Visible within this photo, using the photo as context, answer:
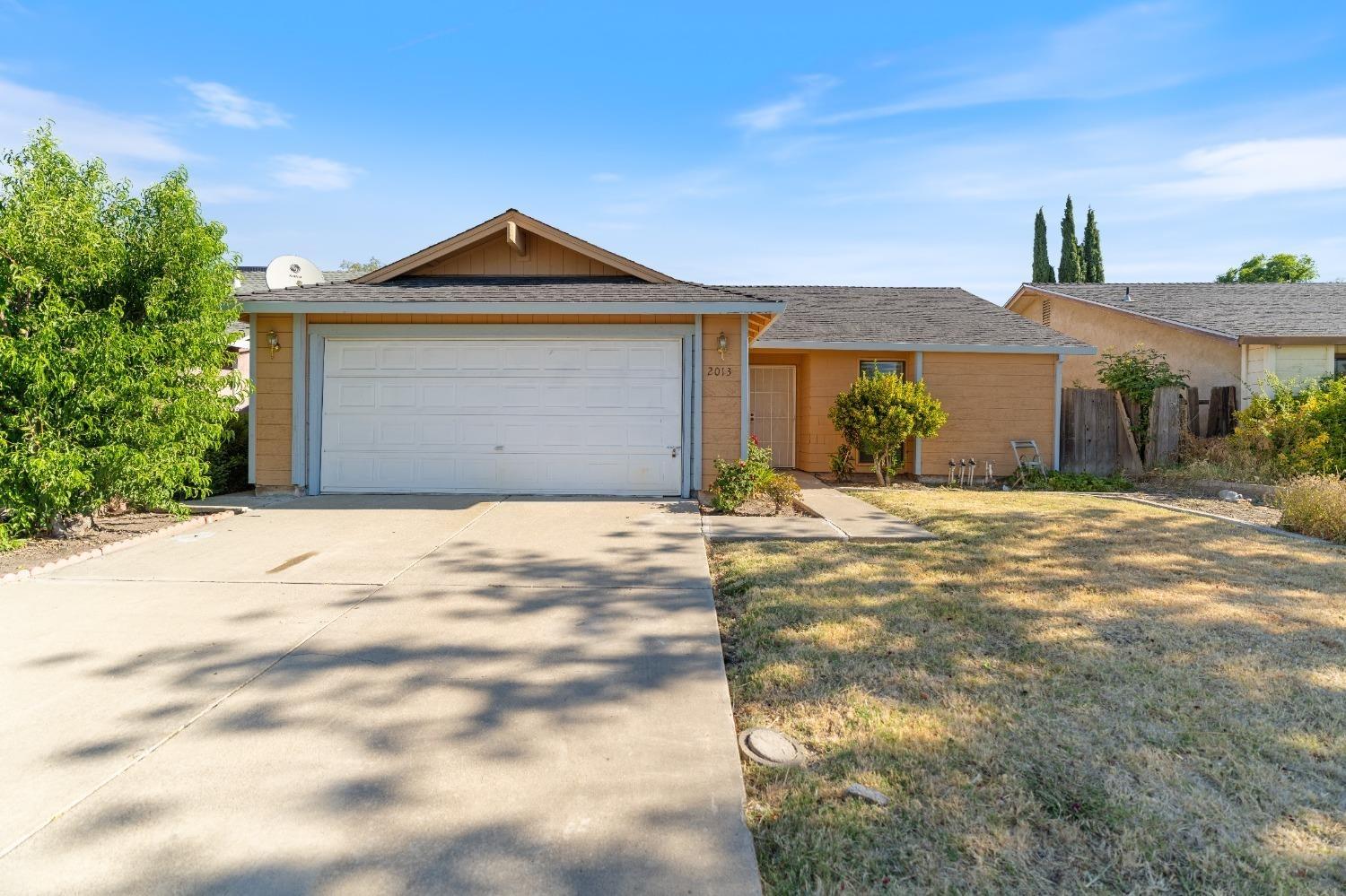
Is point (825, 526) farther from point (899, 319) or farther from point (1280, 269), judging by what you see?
point (1280, 269)

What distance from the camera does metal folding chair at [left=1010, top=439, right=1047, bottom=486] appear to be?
38.7 ft

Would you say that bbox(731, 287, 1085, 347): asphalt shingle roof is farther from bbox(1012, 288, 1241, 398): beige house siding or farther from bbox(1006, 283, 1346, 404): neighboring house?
bbox(1006, 283, 1346, 404): neighboring house

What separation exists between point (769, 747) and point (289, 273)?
462 inches

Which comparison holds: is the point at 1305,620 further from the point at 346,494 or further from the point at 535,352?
the point at 346,494

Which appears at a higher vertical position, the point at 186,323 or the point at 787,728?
the point at 186,323

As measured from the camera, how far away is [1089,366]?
1667 centimetres

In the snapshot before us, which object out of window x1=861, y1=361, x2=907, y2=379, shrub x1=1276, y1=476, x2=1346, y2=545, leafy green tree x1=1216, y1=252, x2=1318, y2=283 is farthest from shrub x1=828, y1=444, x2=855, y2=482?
leafy green tree x1=1216, y1=252, x2=1318, y2=283

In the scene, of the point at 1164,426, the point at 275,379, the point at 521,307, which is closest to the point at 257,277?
the point at 275,379

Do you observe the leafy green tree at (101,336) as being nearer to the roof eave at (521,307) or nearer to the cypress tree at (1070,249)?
the roof eave at (521,307)

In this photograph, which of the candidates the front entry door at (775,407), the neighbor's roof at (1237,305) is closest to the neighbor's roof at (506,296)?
the front entry door at (775,407)

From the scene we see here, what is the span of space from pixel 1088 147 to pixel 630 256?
840 cm

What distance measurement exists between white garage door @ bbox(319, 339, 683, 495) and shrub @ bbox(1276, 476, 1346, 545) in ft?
22.4

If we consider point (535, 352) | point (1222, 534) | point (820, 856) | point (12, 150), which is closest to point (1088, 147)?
point (1222, 534)

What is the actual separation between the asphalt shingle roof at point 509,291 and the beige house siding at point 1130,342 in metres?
10.1
